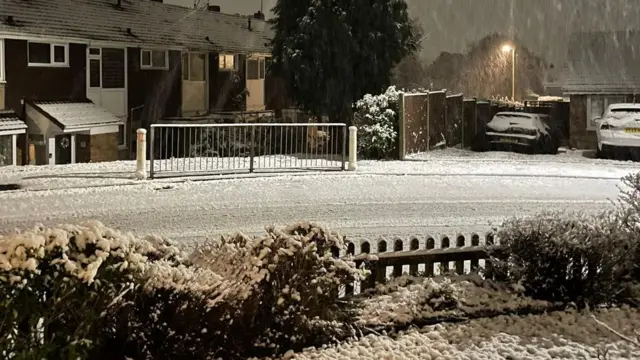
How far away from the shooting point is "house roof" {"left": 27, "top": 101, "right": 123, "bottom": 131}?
85.7 feet

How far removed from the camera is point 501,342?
6926 mm

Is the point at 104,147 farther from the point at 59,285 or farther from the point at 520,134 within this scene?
the point at 59,285

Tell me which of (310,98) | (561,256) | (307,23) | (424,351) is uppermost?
(307,23)

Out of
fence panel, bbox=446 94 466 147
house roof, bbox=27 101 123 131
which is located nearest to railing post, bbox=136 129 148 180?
house roof, bbox=27 101 123 131

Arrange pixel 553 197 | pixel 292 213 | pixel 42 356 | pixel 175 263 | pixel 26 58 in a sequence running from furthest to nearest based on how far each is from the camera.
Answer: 1. pixel 26 58
2. pixel 553 197
3. pixel 292 213
4. pixel 175 263
5. pixel 42 356

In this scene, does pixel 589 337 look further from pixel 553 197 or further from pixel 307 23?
pixel 307 23

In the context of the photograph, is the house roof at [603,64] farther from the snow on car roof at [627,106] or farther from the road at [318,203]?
the road at [318,203]

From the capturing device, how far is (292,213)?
1423 cm

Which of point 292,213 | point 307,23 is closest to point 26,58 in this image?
point 307,23

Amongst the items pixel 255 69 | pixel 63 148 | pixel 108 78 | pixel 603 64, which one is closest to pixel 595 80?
pixel 603 64

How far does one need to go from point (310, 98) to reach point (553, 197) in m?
12.5

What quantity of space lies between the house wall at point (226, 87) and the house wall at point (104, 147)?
8535 mm

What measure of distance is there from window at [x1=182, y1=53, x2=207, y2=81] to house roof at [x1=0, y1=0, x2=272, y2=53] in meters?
0.68

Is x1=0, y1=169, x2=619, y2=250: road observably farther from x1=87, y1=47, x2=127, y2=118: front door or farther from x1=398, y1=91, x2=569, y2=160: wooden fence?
x1=87, y1=47, x2=127, y2=118: front door
